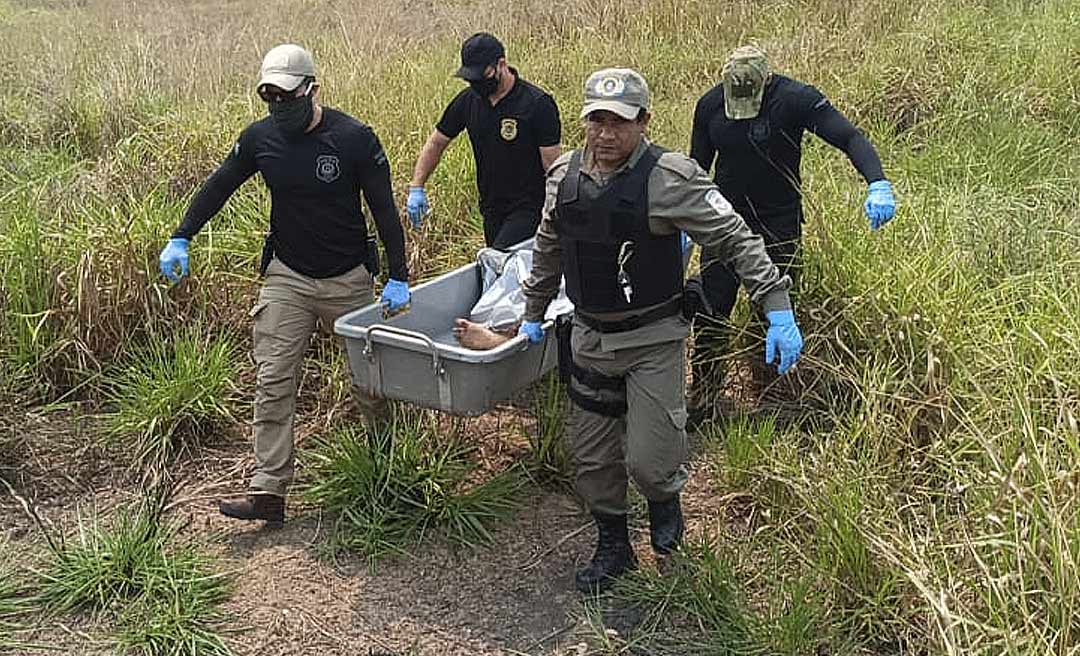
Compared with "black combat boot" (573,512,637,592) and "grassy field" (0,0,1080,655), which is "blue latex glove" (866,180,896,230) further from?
"black combat boot" (573,512,637,592)

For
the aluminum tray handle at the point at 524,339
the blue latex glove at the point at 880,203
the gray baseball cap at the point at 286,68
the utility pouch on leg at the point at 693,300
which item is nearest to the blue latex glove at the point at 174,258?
the gray baseball cap at the point at 286,68

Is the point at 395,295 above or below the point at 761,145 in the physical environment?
below

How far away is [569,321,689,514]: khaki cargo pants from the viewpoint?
358cm

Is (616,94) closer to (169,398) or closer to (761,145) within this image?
(761,145)

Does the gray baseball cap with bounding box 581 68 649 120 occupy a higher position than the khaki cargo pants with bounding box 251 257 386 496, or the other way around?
the gray baseball cap with bounding box 581 68 649 120

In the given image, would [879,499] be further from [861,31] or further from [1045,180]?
[861,31]

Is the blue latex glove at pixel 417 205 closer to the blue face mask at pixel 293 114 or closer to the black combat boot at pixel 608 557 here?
the blue face mask at pixel 293 114

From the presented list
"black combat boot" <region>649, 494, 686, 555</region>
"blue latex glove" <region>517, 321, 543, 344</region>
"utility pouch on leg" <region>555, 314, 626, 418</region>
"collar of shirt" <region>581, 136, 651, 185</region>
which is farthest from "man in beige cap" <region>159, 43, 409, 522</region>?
"black combat boot" <region>649, 494, 686, 555</region>

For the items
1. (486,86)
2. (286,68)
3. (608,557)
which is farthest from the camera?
(486,86)

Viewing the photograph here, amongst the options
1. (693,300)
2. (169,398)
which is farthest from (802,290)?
(169,398)

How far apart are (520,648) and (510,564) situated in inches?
18.8

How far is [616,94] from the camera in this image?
3.38 metres

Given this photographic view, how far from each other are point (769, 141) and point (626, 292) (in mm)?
1353

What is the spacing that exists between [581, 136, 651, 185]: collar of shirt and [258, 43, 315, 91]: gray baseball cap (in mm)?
1118
